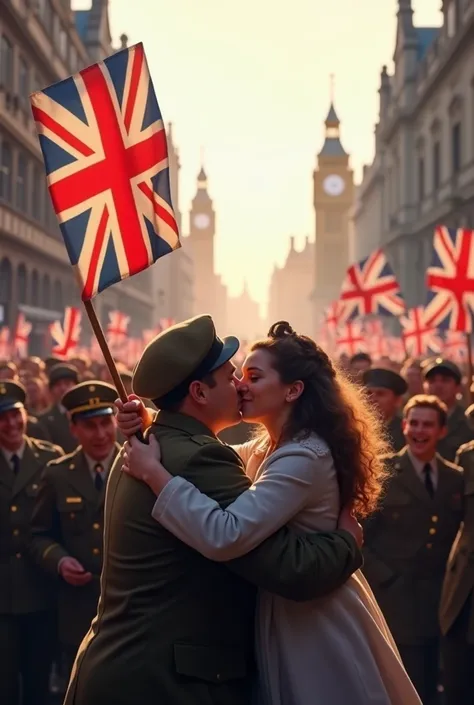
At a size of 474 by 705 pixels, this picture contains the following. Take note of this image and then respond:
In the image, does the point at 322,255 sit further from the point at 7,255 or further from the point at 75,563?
the point at 75,563

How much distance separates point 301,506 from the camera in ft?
9.30

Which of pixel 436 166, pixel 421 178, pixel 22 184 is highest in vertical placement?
pixel 421 178

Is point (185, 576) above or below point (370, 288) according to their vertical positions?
below

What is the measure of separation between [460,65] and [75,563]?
34.2 metres

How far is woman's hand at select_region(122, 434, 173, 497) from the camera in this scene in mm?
2795

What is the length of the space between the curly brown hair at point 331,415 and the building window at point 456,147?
3585 cm

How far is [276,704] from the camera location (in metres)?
2.81

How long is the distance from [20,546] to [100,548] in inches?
28.6

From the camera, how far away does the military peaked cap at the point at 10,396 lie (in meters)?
5.93

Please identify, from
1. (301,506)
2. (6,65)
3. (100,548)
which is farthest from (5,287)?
(301,506)

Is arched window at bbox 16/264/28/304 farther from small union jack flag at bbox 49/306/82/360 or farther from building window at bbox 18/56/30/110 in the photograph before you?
small union jack flag at bbox 49/306/82/360

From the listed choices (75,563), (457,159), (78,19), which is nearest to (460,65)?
(457,159)

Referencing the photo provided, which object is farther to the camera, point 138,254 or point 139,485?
point 138,254

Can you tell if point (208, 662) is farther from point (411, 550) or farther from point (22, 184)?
point (22, 184)
